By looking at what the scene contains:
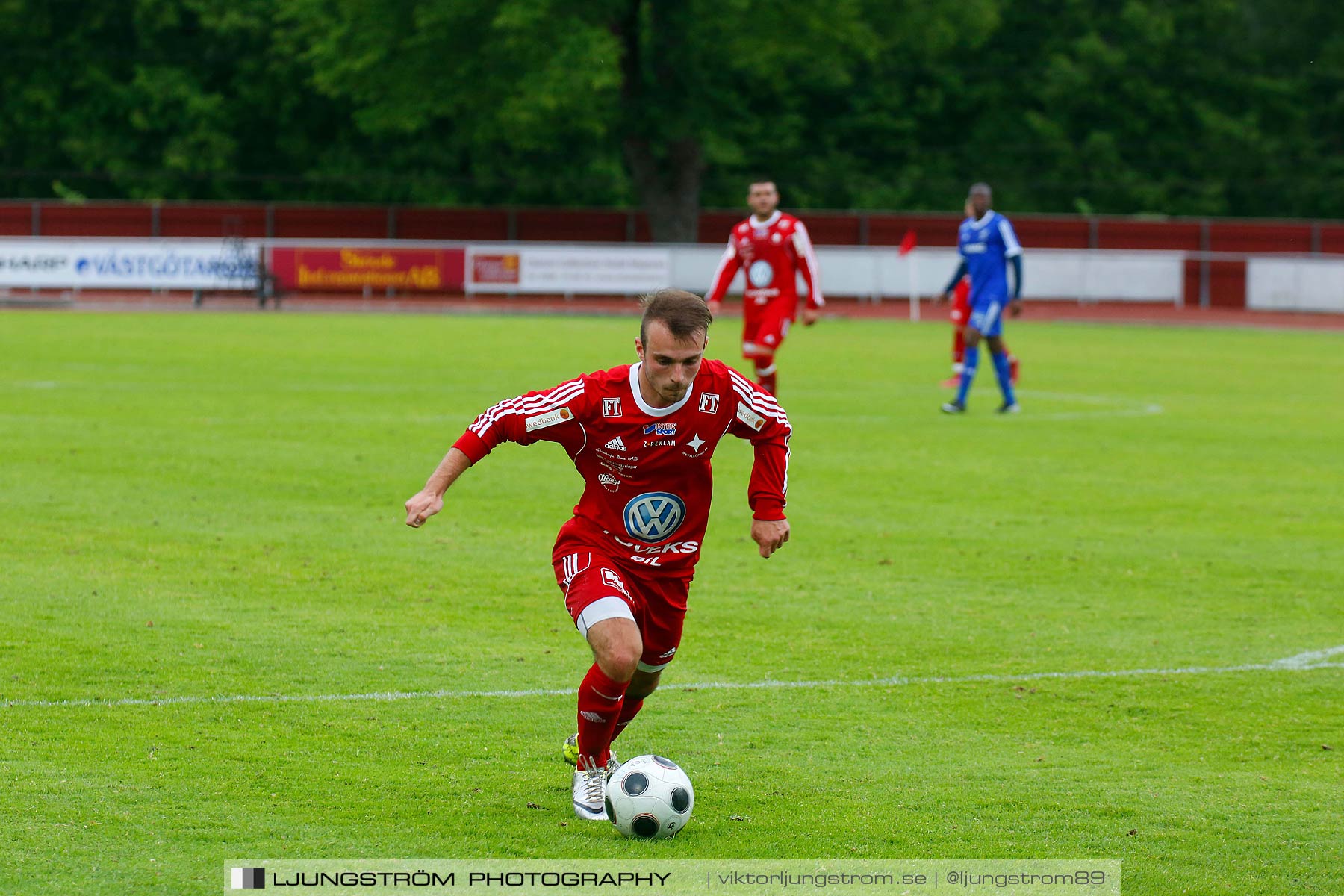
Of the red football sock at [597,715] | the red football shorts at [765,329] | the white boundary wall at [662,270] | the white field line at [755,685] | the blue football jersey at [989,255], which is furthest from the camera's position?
the white boundary wall at [662,270]

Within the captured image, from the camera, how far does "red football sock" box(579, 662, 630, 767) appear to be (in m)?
5.48

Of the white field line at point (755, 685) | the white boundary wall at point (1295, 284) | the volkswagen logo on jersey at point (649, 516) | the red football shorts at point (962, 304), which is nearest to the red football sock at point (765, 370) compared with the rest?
the red football shorts at point (962, 304)

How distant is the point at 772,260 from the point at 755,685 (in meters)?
10.4

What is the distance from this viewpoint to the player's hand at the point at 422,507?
16.9 feet

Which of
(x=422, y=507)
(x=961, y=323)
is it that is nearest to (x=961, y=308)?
(x=961, y=323)

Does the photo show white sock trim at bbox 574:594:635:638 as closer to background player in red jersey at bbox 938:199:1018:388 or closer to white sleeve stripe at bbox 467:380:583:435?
white sleeve stripe at bbox 467:380:583:435

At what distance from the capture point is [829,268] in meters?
42.1

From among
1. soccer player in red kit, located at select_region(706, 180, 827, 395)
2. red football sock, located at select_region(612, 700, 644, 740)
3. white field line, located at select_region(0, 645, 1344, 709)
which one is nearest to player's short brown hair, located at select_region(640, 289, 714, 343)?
red football sock, located at select_region(612, 700, 644, 740)

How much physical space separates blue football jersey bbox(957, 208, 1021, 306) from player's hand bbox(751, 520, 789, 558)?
12.5 meters

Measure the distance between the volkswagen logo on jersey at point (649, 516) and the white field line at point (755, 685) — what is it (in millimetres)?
1542

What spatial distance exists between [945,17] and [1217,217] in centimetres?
1403

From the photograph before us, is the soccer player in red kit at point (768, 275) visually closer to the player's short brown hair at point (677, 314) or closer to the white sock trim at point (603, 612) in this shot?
the player's short brown hair at point (677, 314)

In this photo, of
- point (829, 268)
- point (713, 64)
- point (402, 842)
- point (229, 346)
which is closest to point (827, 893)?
point (402, 842)

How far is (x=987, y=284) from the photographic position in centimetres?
1792
